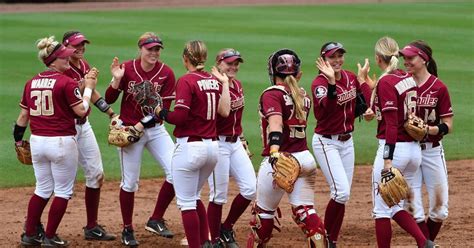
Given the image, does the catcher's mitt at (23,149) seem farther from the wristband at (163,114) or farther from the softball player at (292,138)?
the softball player at (292,138)

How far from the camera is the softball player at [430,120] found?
762cm

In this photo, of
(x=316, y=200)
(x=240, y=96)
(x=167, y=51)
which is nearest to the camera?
(x=240, y=96)

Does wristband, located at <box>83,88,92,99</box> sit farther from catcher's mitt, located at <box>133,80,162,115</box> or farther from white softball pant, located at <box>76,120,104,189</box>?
white softball pant, located at <box>76,120,104,189</box>

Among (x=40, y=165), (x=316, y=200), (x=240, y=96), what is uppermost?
(x=240, y=96)

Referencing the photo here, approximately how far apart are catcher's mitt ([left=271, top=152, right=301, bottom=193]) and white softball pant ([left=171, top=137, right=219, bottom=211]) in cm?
74

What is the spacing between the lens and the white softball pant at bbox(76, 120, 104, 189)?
343 inches

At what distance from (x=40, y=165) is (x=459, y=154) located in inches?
248

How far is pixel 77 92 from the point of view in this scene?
8.00 m

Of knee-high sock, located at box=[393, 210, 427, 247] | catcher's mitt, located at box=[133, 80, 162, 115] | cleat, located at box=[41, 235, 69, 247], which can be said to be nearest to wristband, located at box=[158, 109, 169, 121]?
catcher's mitt, located at box=[133, 80, 162, 115]

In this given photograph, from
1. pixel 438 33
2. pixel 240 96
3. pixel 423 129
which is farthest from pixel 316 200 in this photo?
pixel 438 33

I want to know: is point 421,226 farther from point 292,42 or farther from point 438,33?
point 438,33

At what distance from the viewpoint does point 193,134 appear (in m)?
7.64

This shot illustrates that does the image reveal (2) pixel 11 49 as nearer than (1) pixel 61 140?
No

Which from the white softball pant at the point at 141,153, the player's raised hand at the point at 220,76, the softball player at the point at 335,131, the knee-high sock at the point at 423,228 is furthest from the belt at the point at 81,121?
the knee-high sock at the point at 423,228
